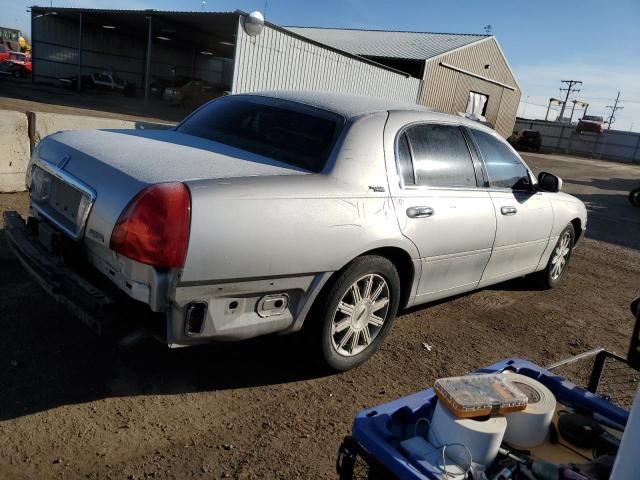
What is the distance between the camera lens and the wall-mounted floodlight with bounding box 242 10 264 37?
14.0 meters

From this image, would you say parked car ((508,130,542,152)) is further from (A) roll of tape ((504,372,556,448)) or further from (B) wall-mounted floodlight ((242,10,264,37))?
(A) roll of tape ((504,372,556,448))

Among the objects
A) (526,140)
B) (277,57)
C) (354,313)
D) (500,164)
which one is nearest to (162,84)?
(277,57)

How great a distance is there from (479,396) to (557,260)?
424cm

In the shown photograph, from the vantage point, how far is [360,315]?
3.22 m

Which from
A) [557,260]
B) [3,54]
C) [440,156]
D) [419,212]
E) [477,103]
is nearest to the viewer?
[419,212]

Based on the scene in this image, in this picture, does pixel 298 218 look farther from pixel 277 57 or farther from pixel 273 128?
pixel 277 57

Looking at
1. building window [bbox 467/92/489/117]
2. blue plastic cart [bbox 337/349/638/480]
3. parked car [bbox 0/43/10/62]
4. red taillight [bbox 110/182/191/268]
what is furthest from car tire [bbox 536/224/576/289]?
parked car [bbox 0/43/10/62]

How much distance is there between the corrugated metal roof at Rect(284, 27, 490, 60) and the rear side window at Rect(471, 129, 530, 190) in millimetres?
23508

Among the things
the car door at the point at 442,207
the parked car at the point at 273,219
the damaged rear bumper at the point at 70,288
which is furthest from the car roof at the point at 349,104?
the damaged rear bumper at the point at 70,288

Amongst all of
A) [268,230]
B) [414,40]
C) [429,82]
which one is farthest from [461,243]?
[414,40]

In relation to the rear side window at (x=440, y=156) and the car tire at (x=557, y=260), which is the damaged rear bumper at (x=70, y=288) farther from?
the car tire at (x=557, y=260)

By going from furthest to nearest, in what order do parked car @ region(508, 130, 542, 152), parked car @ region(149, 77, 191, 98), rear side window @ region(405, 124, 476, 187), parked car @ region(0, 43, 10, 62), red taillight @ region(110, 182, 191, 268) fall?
parked car @ region(508, 130, 542, 152)
parked car @ region(0, 43, 10, 62)
parked car @ region(149, 77, 191, 98)
rear side window @ region(405, 124, 476, 187)
red taillight @ region(110, 182, 191, 268)

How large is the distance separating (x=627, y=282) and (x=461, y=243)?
3.88 meters

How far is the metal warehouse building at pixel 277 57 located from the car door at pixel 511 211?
11.9 metres
